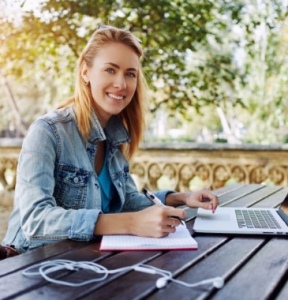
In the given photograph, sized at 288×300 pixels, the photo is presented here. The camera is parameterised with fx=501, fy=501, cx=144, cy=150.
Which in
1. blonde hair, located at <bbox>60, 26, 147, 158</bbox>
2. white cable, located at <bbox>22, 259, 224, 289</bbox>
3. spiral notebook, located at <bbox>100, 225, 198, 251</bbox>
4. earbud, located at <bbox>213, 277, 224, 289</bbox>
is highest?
blonde hair, located at <bbox>60, 26, 147, 158</bbox>

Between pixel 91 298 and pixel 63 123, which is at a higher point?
pixel 63 123

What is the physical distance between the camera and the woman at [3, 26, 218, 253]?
1.62 meters

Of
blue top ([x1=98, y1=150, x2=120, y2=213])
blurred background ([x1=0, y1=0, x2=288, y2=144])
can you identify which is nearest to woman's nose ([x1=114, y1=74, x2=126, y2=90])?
blue top ([x1=98, y1=150, x2=120, y2=213])

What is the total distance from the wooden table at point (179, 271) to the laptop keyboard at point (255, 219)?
13cm

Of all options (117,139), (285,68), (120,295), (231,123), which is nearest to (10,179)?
(117,139)

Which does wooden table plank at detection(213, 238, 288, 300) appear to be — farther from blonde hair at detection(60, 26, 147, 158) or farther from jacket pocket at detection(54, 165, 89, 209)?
blonde hair at detection(60, 26, 147, 158)

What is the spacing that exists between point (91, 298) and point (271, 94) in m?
14.7

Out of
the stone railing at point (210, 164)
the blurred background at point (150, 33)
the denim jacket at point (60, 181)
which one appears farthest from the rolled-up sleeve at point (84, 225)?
the stone railing at point (210, 164)

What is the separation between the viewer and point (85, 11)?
419cm

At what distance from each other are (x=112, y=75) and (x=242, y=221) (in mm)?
784

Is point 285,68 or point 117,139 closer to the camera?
point 117,139

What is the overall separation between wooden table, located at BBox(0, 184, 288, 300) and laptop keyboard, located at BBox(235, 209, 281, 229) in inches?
5.3

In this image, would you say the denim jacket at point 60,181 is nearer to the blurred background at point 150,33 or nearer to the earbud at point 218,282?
the earbud at point 218,282

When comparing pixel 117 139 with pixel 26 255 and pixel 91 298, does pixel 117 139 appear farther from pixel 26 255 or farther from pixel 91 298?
pixel 91 298
